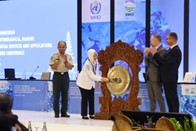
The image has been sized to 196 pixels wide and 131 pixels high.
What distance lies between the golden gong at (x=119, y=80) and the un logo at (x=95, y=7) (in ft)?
9.59

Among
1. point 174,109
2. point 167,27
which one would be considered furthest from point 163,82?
point 167,27

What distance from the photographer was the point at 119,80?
649 centimetres

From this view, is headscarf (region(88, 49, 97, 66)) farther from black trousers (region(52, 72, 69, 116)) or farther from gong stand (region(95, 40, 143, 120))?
black trousers (region(52, 72, 69, 116))

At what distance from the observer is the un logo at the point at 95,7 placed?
9.26 m

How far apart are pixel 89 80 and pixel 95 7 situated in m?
3.11

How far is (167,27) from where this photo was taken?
27.7 ft

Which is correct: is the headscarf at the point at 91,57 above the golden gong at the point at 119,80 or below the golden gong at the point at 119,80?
above

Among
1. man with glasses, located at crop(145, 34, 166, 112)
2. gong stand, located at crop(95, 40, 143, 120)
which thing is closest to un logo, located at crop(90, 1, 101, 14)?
gong stand, located at crop(95, 40, 143, 120)

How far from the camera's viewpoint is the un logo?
364 inches

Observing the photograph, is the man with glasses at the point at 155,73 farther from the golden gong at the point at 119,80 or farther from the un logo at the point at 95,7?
the un logo at the point at 95,7

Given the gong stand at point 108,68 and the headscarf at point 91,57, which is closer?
the gong stand at point 108,68

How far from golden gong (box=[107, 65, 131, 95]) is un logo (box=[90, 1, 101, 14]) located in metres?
2.92

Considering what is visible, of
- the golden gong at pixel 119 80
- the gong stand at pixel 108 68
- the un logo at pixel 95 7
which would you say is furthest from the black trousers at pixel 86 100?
the un logo at pixel 95 7

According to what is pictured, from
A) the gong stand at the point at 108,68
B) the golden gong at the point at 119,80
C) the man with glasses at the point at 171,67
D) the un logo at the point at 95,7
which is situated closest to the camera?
the man with glasses at the point at 171,67
